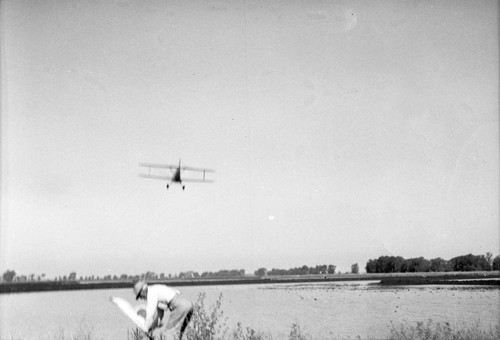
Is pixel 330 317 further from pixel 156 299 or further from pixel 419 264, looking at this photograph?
pixel 419 264

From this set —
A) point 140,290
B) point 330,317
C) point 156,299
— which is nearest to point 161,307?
point 156,299

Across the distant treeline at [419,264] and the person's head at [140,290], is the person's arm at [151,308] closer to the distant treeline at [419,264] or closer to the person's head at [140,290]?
the person's head at [140,290]

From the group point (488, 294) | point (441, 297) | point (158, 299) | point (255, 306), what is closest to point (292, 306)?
point (255, 306)

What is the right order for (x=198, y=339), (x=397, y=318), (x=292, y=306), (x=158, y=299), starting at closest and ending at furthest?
(x=158, y=299) → (x=198, y=339) → (x=397, y=318) → (x=292, y=306)

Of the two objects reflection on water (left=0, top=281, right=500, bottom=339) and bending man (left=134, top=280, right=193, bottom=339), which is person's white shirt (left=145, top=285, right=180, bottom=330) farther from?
reflection on water (left=0, top=281, right=500, bottom=339)

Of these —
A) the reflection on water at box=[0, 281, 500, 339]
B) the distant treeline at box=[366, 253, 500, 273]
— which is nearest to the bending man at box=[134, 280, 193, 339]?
the reflection on water at box=[0, 281, 500, 339]

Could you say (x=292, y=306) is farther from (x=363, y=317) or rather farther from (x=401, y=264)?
(x=401, y=264)

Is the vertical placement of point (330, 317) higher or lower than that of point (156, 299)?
lower
